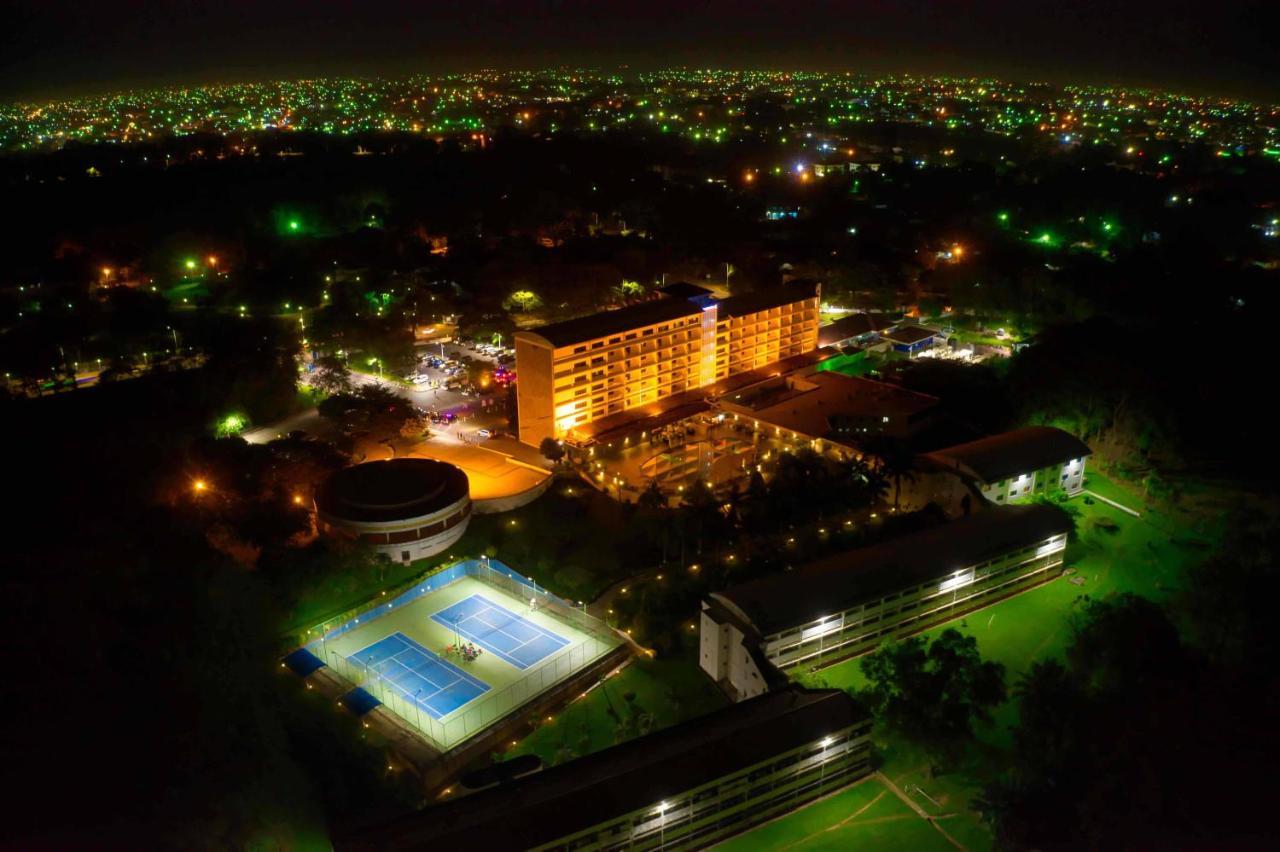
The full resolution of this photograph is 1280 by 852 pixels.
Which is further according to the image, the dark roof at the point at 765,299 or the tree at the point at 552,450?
the dark roof at the point at 765,299

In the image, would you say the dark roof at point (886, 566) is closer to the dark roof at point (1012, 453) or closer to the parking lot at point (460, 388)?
the dark roof at point (1012, 453)

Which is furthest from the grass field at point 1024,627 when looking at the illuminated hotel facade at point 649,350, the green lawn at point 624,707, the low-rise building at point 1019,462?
the illuminated hotel facade at point 649,350

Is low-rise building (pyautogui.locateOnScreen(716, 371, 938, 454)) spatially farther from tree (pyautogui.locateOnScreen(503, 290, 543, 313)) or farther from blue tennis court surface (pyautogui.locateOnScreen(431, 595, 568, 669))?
tree (pyautogui.locateOnScreen(503, 290, 543, 313))

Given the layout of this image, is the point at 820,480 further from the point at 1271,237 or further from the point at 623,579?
the point at 1271,237

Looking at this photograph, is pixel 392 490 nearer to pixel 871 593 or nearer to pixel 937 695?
pixel 871 593

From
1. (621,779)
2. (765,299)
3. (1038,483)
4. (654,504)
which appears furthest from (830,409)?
(621,779)

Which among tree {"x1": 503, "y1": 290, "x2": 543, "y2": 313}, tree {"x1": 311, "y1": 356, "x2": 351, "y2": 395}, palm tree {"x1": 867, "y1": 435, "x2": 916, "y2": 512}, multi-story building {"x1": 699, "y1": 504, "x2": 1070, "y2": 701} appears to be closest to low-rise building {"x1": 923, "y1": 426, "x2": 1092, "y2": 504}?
palm tree {"x1": 867, "y1": 435, "x2": 916, "y2": 512}

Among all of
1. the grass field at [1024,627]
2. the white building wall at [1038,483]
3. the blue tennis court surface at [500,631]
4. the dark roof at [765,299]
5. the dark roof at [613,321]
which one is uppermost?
the dark roof at [613,321]
